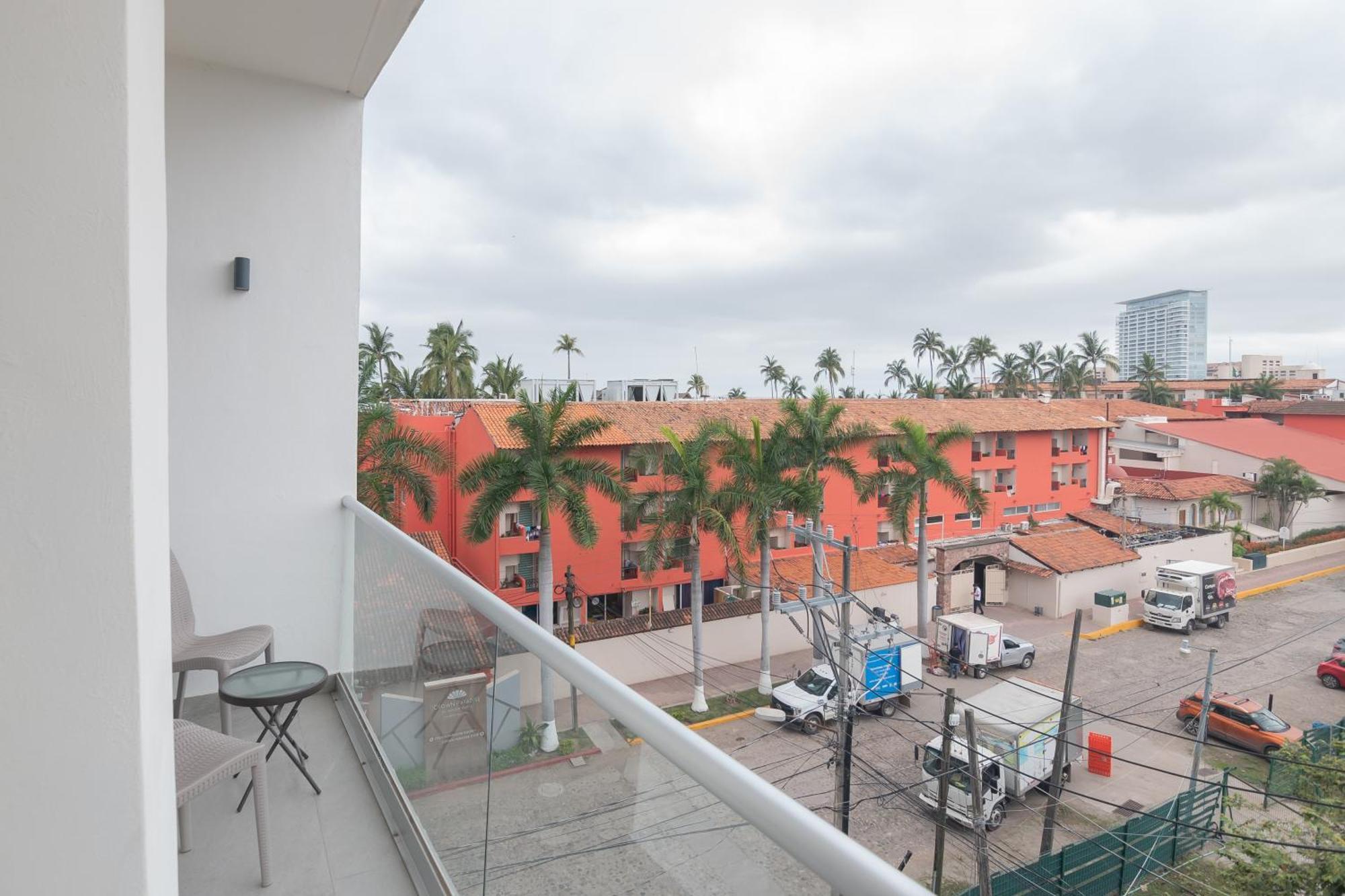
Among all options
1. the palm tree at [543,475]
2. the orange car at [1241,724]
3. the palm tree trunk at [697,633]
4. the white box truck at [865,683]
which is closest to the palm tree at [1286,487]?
the orange car at [1241,724]

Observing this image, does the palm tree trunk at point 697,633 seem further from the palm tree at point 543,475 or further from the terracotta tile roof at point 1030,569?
the terracotta tile roof at point 1030,569

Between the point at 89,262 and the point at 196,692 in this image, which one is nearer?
the point at 89,262

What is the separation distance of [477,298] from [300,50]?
4729 cm

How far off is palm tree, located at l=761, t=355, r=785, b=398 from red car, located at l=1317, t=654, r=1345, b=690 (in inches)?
2150

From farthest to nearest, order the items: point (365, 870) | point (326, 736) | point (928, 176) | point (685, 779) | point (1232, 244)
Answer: point (928, 176)
point (1232, 244)
point (326, 736)
point (365, 870)
point (685, 779)

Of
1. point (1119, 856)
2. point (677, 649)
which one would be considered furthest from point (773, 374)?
point (1119, 856)

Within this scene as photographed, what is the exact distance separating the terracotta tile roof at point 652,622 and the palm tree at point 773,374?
182 ft

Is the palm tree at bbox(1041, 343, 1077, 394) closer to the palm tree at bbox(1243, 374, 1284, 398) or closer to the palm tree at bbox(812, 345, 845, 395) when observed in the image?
the palm tree at bbox(1243, 374, 1284, 398)

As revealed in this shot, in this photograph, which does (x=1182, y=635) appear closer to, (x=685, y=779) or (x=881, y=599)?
(x=881, y=599)

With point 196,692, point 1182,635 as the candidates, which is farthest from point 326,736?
point 1182,635

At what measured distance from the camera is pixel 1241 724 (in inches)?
620

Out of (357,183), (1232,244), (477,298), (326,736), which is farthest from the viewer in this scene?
(1232,244)

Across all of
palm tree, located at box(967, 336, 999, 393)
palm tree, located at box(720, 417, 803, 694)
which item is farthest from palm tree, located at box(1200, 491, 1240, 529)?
palm tree, located at box(967, 336, 999, 393)

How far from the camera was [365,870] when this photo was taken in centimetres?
194
